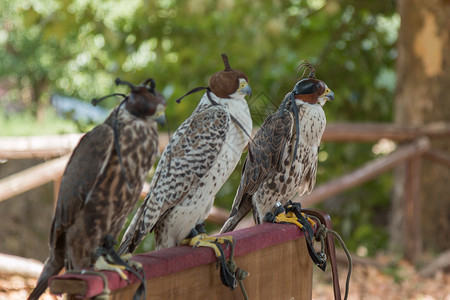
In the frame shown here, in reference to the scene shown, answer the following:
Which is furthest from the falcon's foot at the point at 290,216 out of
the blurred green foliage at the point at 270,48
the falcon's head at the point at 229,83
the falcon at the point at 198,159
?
the blurred green foliage at the point at 270,48

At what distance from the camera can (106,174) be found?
0.97 meters

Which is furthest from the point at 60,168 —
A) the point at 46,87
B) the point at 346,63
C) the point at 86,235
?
the point at 46,87

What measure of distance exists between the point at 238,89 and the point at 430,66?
11.0 feet

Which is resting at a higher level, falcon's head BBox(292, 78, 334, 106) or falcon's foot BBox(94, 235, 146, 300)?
falcon's head BBox(292, 78, 334, 106)

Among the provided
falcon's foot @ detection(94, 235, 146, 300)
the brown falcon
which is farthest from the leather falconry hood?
falcon's foot @ detection(94, 235, 146, 300)

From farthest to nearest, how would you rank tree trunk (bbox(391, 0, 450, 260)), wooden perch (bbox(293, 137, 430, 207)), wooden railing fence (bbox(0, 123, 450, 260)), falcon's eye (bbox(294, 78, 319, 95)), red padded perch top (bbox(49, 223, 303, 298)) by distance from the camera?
tree trunk (bbox(391, 0, 450, 260)), wooden perch (bbox(293, 137, 430, 207)), wooden railing fence (bbox(0, 123, 450, 260)), falcon's eye (bbox(294, 78, 319, 95)), red padded perch top (bbox(49, 223, 303, 298))

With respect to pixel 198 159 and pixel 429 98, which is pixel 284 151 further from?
pixel 429 98

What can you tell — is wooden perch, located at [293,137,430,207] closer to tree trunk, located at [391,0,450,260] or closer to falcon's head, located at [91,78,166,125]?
tree trunk, located at [391,0,450,260]

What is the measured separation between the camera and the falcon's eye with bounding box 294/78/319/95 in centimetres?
142

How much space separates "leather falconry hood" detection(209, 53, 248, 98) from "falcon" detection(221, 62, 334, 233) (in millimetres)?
213

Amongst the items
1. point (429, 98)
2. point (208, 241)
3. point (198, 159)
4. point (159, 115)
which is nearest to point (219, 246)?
point (208, 241)

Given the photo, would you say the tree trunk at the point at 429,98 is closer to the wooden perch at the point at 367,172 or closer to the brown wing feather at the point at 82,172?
the wooden perch at the point at 367,172

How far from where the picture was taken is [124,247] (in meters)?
1.23

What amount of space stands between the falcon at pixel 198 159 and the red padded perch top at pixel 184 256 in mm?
131
